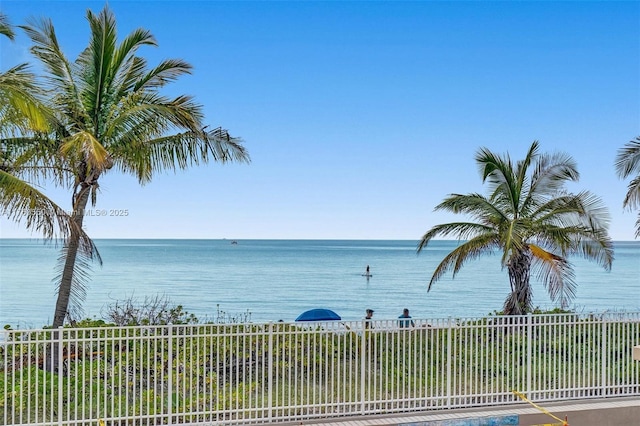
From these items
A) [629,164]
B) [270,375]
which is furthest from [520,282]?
Result: [270,375]

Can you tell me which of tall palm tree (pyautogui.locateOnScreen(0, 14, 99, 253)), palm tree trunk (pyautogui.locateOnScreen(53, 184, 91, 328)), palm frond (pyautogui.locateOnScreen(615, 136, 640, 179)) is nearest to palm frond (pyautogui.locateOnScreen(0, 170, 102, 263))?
tall palm tree (pyautogui.locateOnScreen(0, 14, 99, 253))

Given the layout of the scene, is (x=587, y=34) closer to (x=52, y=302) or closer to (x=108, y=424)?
(x=108, y=424)

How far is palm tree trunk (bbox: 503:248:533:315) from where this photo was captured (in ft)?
45.6

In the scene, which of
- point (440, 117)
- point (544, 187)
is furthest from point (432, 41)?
point (544, 187)

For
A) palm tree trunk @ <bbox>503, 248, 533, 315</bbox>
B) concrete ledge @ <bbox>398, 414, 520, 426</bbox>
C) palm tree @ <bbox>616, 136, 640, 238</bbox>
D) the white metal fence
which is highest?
palm tree @ <bbox>616, 136, 640, 238</bbox>

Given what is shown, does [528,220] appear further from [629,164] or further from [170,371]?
[170,371]

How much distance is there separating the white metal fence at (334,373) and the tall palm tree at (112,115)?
2.98 meters

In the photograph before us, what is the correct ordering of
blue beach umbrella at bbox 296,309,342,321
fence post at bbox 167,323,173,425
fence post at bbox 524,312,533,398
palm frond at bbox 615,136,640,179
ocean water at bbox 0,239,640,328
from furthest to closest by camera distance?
ocean water at bbox 0,239,640,328, blue beach umbrella at bbox 296,309,342,321, palm frond at bbox 615,136,640,179, fence post at bbox 524,312,533,398, fence post at bbox 167,323,173,425

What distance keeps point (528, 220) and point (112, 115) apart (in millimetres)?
9045

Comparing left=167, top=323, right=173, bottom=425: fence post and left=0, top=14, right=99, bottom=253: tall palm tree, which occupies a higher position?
left=0, top=14, right=99, bottom=253: tall palm tree

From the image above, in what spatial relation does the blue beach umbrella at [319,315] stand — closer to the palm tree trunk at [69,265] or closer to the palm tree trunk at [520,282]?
the palm tree trunk at [520,282]

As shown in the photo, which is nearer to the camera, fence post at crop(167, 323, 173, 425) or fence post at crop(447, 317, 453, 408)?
fence post at crop(167, 323, 173, 425)

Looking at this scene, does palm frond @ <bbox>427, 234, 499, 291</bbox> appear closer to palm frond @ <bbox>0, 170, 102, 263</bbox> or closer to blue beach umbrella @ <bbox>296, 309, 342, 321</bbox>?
blue beach umbrella @ <bbox>296, 309, 342, 321</bbox>

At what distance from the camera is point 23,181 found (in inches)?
359
